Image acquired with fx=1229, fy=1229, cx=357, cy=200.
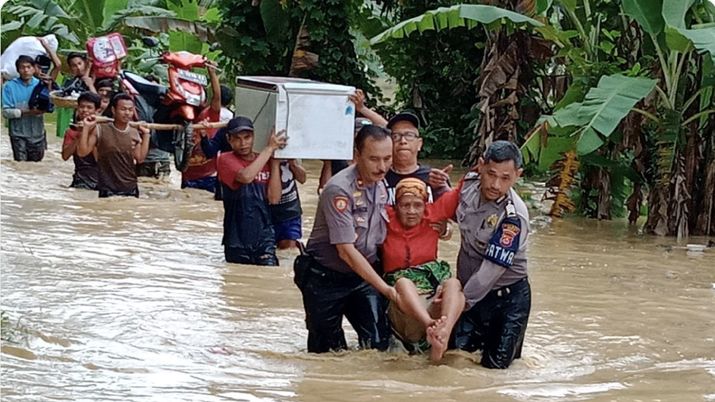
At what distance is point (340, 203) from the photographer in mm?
6309

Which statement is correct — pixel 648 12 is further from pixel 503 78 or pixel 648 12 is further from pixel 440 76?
pixel 440 76

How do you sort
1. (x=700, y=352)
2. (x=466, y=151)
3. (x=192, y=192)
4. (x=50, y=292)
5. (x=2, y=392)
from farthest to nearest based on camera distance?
(x=466, y=151) → (x=192, y=192) → (x=50, y=292) → (x=700, y=352) → (x=2, y=392)

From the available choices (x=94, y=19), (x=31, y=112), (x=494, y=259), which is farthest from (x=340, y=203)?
(x=94, y=19)

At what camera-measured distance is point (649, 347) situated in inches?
289

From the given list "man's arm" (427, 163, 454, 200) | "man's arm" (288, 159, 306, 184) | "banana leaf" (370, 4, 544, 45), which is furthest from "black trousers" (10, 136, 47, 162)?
"man's arm" (427, 163, 454, 200)

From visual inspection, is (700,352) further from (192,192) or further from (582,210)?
(192,192)

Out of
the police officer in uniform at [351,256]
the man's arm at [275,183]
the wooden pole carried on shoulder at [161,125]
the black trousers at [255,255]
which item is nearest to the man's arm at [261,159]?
the man's arm at [275,183]

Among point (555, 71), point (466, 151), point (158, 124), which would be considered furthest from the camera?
point (466, 151)

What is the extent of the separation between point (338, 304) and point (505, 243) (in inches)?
39.1

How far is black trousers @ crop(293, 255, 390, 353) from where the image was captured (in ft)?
21.3

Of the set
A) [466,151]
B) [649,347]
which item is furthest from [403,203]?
[466,151]

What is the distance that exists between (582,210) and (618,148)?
98 cm

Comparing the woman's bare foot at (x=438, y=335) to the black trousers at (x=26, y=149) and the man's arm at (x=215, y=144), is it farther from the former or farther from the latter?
the black trousers at (x=26, y=149)

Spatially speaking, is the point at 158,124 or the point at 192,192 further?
the point at 192,192
